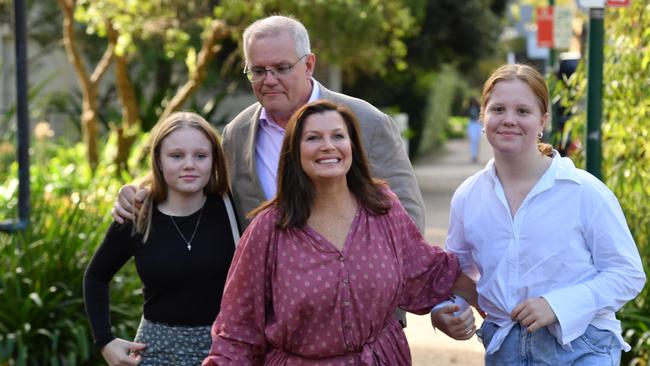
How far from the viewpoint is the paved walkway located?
8383 mm

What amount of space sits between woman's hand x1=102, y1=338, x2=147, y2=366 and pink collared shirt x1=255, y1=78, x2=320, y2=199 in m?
0.71

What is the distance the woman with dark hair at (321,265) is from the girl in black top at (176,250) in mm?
570

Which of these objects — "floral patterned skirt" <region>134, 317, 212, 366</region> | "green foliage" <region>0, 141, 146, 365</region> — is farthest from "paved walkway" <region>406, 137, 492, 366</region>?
"floral patterned skirt" <region>134, 317, 212, 366</region>

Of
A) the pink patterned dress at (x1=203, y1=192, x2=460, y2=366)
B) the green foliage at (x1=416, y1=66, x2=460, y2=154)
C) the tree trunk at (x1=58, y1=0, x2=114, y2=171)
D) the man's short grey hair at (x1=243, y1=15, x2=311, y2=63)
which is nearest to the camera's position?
the pink patterned dress at (x1=203, y1=192, x2=460, y2=366)

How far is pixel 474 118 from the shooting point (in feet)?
102

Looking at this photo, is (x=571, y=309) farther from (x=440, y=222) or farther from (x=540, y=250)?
(x=440, y=222)

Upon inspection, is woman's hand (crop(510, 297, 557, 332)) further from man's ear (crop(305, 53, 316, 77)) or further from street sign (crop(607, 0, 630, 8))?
street sign (crop(607, 0, 630, 8))

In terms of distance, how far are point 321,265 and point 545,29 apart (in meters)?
14.8

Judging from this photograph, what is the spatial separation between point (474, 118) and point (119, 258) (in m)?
27.1

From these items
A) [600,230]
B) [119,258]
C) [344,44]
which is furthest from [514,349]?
A: [344,44]

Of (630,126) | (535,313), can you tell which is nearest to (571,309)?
(535,313)

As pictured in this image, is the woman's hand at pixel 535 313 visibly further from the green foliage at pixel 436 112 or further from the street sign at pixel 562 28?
the green foliage at pixel 436 112

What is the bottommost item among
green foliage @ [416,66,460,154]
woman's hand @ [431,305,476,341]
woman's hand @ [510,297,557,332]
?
green foliage @ [416,66,460,154]

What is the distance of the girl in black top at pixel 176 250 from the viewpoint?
171 inches
